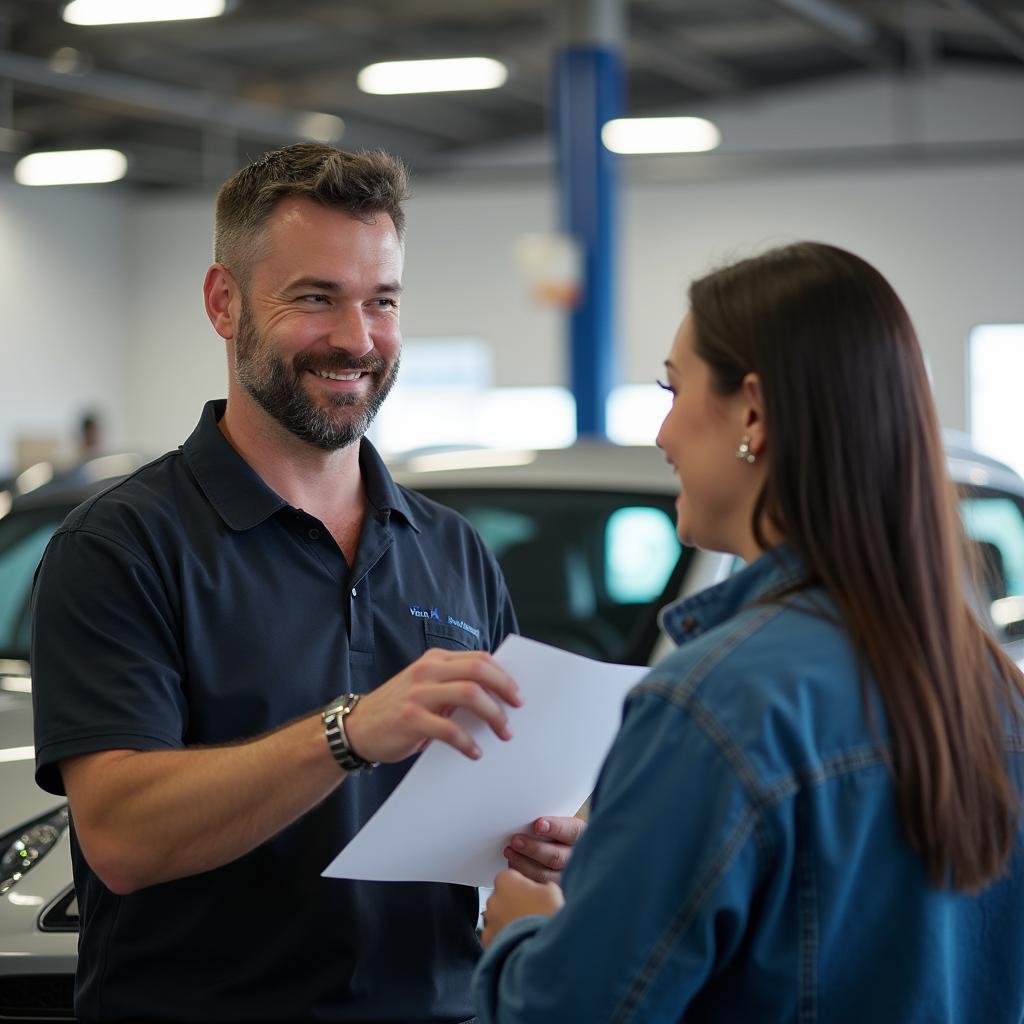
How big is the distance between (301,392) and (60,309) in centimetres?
1574

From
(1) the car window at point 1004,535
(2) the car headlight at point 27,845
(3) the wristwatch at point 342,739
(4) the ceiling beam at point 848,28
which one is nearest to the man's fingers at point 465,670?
(3) the wristwatch at point 342,739

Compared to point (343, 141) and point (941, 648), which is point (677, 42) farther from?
point (941, 648)

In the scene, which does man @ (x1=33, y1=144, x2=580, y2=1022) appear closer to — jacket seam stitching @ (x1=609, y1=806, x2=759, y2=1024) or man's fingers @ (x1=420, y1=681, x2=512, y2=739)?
man's fingers @ (x1=420, y1=681, x2=512, y2=739)

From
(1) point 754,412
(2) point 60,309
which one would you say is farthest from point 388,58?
(1) point 754,412

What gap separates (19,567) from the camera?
3713 millimetres

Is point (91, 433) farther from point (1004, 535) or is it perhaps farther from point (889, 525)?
point (889, 525)

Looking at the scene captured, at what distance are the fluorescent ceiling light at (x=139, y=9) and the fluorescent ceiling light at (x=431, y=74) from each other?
2.75m

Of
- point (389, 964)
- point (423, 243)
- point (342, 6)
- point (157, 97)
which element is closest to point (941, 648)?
point (389, 964)

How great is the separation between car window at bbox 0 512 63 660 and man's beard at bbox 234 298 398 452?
177 cm

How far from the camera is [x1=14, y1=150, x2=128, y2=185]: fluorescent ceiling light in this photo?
13234 millimetres

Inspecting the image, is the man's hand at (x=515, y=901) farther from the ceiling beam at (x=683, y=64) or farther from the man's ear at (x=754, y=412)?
the ceiling beam at (x=683, y=64)

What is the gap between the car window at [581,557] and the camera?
3361mm

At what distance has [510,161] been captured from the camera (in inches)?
666

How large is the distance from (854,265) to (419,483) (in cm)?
235
